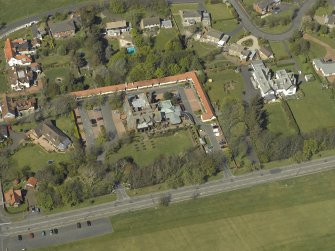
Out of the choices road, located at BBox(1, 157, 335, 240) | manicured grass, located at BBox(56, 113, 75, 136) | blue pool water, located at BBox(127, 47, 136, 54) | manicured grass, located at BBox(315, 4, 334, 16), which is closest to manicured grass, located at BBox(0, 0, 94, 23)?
blue pool water, located at BBox(127, 47, 136, 54)

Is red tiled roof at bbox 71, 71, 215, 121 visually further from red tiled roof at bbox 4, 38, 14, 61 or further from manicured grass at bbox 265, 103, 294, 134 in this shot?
red tiled roof at bbox 4, 38, 14, 61

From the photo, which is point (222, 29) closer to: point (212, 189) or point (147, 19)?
point (147, 19)

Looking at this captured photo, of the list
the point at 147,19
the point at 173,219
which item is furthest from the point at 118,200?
the point at 147,19

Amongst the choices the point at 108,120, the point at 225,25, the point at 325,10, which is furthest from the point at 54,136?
the point at 325,10

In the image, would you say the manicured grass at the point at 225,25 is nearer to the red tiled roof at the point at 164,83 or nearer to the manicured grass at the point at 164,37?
the manicured grass at the point at 164,37

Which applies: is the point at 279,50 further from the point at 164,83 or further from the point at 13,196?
the point at 13,196
